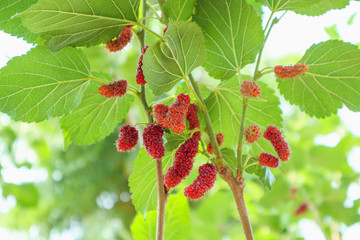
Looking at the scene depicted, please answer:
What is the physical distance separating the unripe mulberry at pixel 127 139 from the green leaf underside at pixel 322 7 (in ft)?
1.03

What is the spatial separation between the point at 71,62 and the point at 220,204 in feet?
4.12

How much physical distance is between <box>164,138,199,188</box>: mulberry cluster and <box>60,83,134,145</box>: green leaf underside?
0.61ft

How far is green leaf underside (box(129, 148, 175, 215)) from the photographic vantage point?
0.52 meters

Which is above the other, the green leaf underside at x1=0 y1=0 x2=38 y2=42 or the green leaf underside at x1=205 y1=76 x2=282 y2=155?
the green leaf underside at x1=0 y1=0 x2=38 y2=42

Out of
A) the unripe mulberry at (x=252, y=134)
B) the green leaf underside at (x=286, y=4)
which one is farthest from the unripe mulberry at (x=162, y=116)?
the green leaf underside at (x=286, y=4)

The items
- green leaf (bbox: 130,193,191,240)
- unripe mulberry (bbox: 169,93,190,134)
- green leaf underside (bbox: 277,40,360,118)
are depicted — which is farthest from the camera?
green leaf (bbox: 130,193,191,240)

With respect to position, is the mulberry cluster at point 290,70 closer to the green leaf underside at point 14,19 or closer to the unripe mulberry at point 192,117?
the unripe mulberry at point 192,117

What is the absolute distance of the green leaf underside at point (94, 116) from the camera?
0.58m

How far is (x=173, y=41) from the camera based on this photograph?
1.35ft

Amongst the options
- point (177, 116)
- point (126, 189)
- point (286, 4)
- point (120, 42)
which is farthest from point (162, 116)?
point (126, 189)

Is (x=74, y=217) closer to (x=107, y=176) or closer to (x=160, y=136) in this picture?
(x=107, y=176)

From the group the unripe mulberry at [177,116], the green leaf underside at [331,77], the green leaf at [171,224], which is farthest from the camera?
the green leaf at [171,224]

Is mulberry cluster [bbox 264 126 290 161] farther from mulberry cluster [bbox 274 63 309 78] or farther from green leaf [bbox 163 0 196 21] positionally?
green leaf [bbox 163 0 196 21]

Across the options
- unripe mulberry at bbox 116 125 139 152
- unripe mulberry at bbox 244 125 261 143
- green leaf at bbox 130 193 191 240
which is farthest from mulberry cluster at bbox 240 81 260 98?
green leaf at bbox 130 193 191 240
